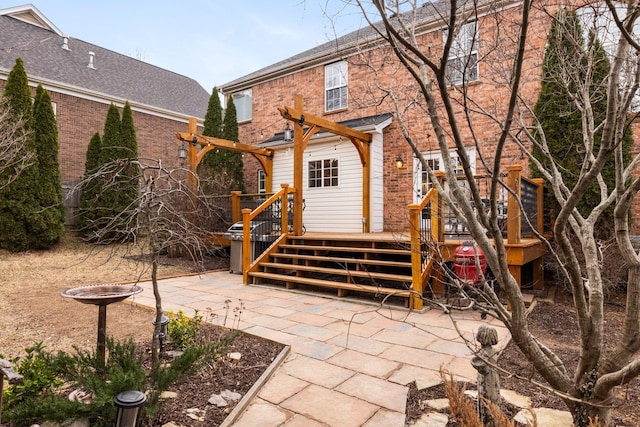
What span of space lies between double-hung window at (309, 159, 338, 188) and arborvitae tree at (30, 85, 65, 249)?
7.14m

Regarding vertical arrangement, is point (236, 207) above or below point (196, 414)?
above

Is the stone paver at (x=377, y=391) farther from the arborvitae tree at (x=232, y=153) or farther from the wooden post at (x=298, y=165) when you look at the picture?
the arborvitae tree at (x=232, y=153)

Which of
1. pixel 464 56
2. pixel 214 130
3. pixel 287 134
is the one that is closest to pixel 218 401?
pixel 464 56

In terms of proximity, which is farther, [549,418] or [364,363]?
[364,363]

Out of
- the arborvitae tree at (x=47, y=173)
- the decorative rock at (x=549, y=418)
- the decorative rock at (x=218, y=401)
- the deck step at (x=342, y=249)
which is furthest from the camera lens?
the arborvitae tree at (x=47, y=173)

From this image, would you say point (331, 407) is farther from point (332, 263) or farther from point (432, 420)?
point (332, 263)

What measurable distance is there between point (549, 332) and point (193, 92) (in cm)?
2081

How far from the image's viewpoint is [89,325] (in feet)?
14.7

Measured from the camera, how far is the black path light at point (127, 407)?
1986 mm

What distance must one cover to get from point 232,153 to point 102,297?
10716 mm

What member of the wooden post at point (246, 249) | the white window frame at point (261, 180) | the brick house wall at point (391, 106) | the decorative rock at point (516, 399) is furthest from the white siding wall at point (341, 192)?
the decorative rock at point (516, 399)

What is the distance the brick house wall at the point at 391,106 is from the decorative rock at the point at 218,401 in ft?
13.6

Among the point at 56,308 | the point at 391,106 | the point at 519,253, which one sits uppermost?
the point at 391,106

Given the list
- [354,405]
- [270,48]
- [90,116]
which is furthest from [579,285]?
[90,116]
